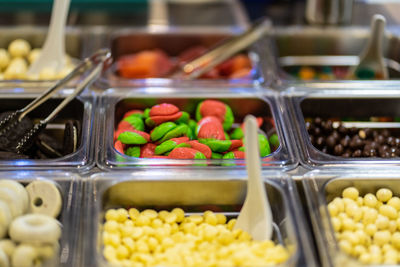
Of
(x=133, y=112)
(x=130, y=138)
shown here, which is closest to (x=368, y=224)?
(x=130, y=138)

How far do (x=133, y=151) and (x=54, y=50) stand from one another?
0.56 m

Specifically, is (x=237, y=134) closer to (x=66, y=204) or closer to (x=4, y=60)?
(x=66, y=204)

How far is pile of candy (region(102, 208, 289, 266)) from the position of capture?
1.01 metres

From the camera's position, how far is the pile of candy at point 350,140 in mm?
1357

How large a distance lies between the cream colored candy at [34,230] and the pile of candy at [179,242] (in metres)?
0.11

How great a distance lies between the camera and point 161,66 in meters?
1.82

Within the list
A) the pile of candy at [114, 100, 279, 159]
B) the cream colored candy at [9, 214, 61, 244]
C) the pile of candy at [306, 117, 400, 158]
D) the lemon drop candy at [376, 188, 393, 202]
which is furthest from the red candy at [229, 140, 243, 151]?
the cream colored candy at [9, 214, 61, 244]

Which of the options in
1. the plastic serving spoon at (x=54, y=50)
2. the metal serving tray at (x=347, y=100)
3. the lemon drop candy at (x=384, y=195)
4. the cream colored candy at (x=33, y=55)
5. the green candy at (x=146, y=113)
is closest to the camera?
the lemon drop candy at (x=384, y=195)

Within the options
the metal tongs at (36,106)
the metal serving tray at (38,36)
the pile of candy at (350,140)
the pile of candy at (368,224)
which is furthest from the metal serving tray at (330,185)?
the metal serving tray at (38,36)

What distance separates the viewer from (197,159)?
1.25 metres

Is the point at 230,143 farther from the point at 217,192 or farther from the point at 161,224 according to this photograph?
the point at 161,224

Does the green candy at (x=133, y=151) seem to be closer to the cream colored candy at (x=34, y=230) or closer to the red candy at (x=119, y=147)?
the red candy at (x=119, y=147)

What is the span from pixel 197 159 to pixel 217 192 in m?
0.09

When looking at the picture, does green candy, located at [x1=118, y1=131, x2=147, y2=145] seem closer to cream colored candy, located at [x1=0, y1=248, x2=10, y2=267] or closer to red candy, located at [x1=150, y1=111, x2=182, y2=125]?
red candy, located at [x1=150, y1=111, x2=182, y2=125]
